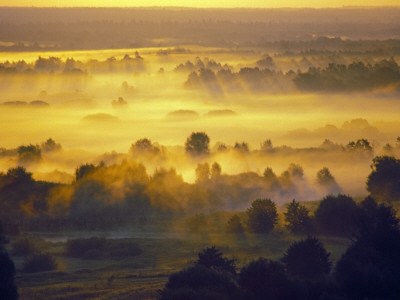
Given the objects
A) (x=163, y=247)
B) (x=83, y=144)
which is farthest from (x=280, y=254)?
(x=83, y=144)

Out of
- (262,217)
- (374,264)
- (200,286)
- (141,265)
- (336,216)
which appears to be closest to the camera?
(200,286)

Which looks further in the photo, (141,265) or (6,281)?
A: (141,265)

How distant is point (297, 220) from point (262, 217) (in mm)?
2564

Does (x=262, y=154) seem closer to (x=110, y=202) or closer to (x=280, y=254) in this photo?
(x=110, y=202)

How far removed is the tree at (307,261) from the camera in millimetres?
35625

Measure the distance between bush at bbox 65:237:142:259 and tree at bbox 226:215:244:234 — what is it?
810 cm

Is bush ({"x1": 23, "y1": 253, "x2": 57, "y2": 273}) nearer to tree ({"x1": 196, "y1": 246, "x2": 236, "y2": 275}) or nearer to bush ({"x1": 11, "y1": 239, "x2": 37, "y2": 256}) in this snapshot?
bush ({"x1": 11, "y1": 239, "x2": 37, "y2": 256})

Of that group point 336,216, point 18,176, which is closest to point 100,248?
point 336,216

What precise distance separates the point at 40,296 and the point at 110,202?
33310 mm

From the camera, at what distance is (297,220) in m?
55.3

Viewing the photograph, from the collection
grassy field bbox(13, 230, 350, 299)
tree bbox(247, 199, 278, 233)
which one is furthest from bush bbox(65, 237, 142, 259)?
tree bbox(247, 199, 278, 233)

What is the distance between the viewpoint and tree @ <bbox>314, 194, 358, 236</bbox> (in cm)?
5228

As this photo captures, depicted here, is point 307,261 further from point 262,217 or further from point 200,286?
point 262,217

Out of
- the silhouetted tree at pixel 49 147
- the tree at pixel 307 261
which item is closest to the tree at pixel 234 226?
the tree at pixel 307 261
